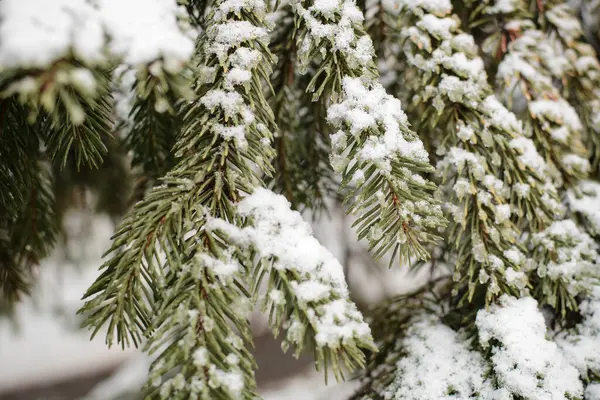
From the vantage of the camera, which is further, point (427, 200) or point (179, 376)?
point (427, 200)

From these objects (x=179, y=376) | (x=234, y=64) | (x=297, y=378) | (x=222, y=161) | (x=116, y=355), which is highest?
(x=116, y=355)

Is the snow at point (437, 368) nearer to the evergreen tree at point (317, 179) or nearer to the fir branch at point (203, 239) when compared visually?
the evergreen tree at point (317, 179)

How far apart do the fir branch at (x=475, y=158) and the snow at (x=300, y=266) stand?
24cm

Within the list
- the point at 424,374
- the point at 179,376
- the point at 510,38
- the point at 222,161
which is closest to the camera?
the point at 179,376

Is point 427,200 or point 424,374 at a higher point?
point 427,200

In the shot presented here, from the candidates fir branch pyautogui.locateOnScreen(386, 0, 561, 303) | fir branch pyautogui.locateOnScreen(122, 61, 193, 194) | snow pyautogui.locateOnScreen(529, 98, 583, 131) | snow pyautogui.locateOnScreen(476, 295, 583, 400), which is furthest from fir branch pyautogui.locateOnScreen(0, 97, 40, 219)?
snow pyautogui.locateOnScreen(529, 98, 583, 131)

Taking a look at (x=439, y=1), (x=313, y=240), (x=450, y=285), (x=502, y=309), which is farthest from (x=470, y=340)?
(x=439, y=1)

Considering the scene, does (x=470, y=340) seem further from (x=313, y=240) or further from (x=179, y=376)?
(x=179, y=376)

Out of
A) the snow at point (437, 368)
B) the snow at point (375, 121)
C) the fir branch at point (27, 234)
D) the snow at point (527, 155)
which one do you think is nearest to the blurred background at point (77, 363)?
the fir branch at point (27, 234)

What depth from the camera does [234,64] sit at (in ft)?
1.78

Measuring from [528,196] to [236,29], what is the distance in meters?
0.53

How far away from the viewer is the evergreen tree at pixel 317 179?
421 mm

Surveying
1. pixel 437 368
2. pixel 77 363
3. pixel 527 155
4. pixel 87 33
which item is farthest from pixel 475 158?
pixel 77 363

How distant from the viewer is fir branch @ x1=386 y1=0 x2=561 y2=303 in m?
0.62
